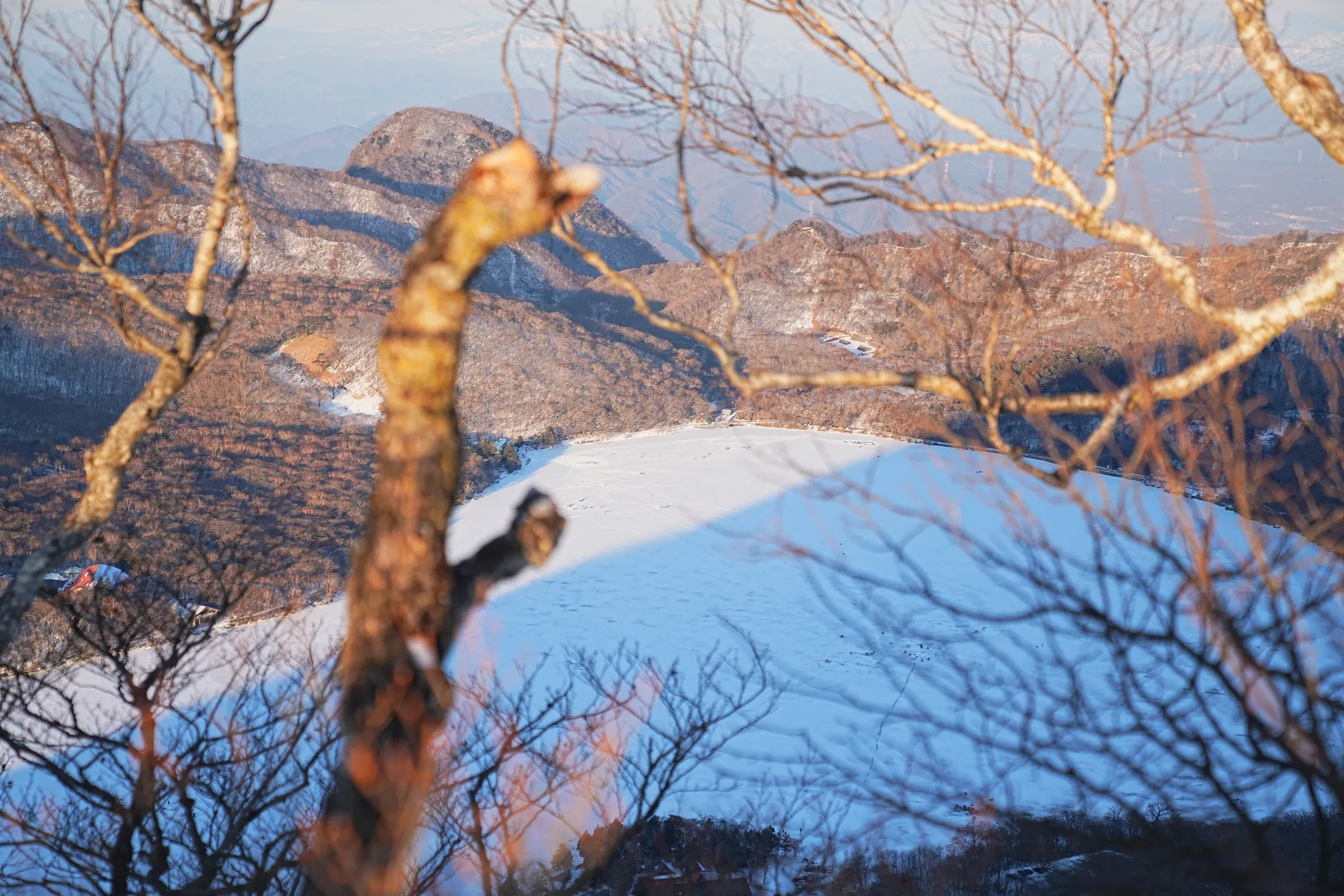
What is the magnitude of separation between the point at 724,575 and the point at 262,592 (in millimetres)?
6991

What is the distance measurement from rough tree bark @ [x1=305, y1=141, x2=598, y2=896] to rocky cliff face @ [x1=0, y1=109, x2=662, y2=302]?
62.9 feet

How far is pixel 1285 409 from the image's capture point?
45.9 ft

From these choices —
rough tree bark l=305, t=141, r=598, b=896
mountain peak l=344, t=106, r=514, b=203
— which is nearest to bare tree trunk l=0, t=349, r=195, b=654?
rough tree bark l=305, t=141, r=598, b=896

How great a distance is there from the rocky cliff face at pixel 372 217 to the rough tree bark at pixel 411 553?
19183 mm

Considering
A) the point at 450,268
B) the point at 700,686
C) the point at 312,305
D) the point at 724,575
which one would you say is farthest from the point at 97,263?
the point at 312,305

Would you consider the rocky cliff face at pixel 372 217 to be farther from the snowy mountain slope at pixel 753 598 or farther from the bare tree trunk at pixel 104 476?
the bare tree trunk at pixel 104 476

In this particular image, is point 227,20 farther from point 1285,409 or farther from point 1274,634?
point 1285,409

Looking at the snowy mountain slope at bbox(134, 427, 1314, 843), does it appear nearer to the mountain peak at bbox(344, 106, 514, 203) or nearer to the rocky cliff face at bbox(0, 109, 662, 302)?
the rocky cliff face at bbox(0, 109, 662, 302)

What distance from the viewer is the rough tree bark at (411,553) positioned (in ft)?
5.35

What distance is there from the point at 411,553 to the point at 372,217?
36527mm

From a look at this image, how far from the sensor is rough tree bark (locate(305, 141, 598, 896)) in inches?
64.2

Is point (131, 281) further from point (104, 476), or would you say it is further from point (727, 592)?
point (727, 592)

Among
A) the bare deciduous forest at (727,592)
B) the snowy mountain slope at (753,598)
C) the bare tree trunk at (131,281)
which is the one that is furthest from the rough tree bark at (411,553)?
the snowy mountain slope at (753,598)

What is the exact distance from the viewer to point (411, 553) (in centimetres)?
168
